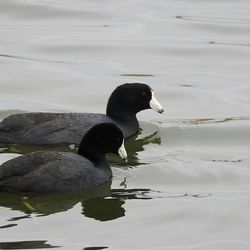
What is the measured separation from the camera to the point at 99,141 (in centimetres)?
1041

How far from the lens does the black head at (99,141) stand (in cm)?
1036

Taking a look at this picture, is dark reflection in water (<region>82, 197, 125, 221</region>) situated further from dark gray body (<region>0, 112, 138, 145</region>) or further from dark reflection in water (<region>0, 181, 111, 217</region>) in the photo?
dark gray body (<region>0, 112, 138, 145</region>)

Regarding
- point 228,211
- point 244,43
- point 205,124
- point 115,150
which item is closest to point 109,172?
point 115,150

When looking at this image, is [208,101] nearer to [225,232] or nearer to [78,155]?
[78,155]

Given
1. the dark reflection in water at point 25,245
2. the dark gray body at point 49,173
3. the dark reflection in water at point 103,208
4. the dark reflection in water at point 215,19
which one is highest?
the dark reflection in water at point 215,19

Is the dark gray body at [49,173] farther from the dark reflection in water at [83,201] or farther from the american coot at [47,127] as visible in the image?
the american coot at [47,127]

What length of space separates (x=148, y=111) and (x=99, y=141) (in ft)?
10.9

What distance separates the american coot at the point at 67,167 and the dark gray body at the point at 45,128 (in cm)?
115

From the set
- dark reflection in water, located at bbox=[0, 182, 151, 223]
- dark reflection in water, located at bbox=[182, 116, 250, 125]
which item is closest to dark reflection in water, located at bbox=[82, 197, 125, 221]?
dark reflection in water, located at bbox=[0, 182, 151, 223]

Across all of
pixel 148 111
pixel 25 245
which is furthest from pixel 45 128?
pixel 25 245

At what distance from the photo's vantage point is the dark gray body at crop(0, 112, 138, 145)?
1151cm

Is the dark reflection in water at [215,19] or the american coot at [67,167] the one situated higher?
the dark reflection in water at [215,19]

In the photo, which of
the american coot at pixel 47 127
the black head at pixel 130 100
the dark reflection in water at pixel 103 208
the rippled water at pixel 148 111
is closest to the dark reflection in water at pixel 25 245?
the rippled water at pixel 148 111

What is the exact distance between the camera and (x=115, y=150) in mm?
10625
